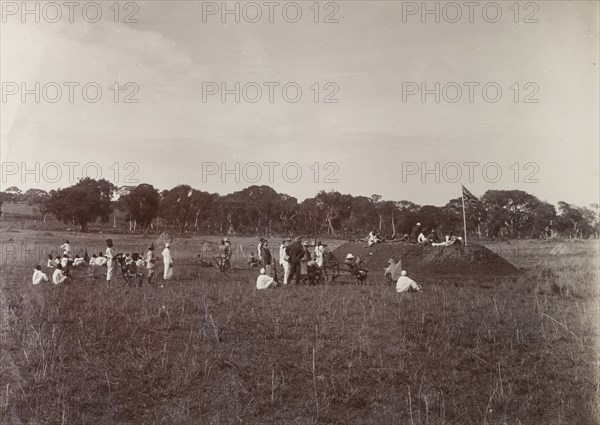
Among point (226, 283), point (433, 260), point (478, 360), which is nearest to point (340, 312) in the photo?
point (478, 360)

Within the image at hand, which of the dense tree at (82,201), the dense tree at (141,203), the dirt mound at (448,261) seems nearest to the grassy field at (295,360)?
the dirt mound at (448,261)

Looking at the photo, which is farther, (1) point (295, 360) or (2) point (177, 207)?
(2) point (177, 207)

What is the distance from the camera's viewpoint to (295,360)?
8.43m

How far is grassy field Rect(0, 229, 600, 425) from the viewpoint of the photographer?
7008 millimetres

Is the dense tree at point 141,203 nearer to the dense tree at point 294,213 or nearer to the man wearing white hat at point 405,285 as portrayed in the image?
the dense tree at point 294,213

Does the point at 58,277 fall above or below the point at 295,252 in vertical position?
below

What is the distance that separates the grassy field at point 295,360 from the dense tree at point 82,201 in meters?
29.8

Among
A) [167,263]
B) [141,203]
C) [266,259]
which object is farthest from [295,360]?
[141,203]

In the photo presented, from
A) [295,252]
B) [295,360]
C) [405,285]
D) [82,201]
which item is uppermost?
[82,201]

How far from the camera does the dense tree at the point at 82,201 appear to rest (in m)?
40.6

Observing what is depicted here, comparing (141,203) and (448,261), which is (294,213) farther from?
(448,261)

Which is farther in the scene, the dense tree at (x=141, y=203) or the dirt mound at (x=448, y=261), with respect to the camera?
the dense tree at (x=141, y=203)

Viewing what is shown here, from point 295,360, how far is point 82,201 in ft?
124

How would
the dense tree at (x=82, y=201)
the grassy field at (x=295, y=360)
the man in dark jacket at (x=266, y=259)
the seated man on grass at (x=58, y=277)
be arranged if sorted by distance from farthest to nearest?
the dense tree at (x=82, y=201), the man in dark jacket at (x=266, y=259), the seated man on grass at (x=58, y=277), the grassy field at (x=295, y=360)
